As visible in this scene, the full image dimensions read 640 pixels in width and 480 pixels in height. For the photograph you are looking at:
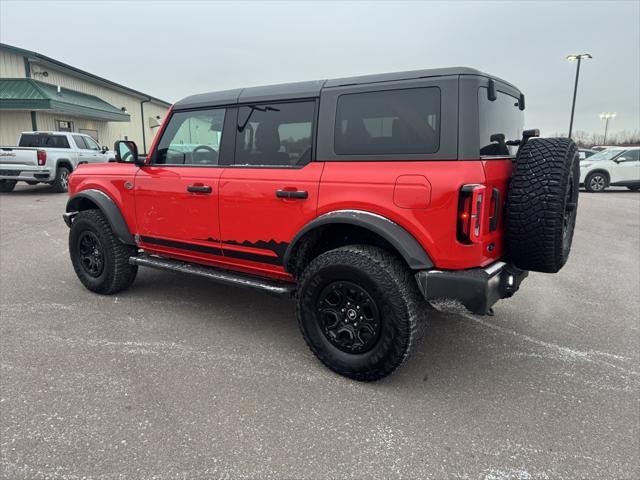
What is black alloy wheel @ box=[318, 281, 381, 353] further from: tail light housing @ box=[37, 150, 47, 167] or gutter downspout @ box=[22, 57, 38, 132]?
gutter downspout @ box=[22, 57, 38, 132]

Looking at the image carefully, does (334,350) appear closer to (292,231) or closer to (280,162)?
(292,231)

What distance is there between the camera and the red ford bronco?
8.48 feet

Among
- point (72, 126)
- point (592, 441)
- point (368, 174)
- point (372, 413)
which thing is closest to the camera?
point (592, 441)

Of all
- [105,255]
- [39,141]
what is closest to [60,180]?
[39,141]

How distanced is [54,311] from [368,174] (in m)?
3.24

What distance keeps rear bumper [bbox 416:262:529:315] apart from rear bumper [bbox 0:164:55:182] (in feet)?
42.8

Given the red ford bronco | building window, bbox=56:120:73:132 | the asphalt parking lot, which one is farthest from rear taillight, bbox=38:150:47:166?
the red ford bronco

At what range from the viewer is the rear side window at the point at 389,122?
2660 mm

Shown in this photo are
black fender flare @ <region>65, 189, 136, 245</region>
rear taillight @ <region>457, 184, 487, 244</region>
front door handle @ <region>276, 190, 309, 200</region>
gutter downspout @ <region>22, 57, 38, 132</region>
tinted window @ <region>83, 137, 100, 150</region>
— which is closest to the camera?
rear taillight @ <region>457, 184, 487, 244</region>

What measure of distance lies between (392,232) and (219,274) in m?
1.66

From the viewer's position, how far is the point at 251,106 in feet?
11.3

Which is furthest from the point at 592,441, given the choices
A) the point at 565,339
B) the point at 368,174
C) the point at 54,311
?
the point at 54,311

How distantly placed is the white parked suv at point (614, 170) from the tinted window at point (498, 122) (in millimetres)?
14499

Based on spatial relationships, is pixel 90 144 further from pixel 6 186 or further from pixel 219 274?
pixel 219 274
